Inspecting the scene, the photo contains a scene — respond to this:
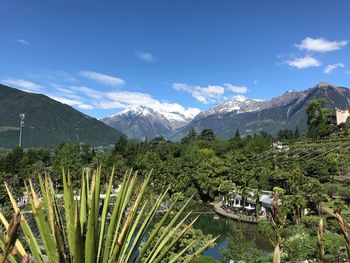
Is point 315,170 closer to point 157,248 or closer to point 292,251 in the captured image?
point 292,251

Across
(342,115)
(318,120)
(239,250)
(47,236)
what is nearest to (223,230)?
(239,250)

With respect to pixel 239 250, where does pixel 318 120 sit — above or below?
above

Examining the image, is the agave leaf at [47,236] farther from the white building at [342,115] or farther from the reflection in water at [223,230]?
the white building at [342,115]

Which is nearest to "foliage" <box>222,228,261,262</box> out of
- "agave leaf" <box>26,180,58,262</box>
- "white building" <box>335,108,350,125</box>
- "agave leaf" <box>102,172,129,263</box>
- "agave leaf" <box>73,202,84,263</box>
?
"agave leaf" <box>102,172,129,263</box>

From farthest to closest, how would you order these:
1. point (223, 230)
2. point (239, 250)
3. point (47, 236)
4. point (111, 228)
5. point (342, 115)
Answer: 1. point (342, 115)
2. point (223, 230)
3. point (239, 250)
4. point (111, 228)
5. point (47, 236)

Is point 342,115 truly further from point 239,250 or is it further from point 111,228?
point 111,228

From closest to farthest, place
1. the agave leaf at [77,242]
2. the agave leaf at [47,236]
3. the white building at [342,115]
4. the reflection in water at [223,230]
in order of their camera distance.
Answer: the agave leaf at [77,242] < the agave leaf at [47,236] < the reflection in water at [223,230] < the white building at [342,115]

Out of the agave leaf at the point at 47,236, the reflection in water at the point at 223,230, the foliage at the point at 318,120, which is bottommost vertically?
the reflection in water at the point at 223,230

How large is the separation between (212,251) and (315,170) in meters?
26.1

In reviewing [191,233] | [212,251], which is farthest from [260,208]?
[191,233]

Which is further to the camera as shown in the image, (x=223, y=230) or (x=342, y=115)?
(x=342, y=115)

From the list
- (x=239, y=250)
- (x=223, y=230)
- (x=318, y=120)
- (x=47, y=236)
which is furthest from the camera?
(x=318, y=120)

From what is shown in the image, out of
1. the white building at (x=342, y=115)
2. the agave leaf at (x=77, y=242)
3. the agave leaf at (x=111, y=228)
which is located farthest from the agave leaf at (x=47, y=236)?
the white building at (x=342, y=115)

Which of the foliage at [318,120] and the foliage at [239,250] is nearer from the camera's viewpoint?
the foliage at [239,250]
